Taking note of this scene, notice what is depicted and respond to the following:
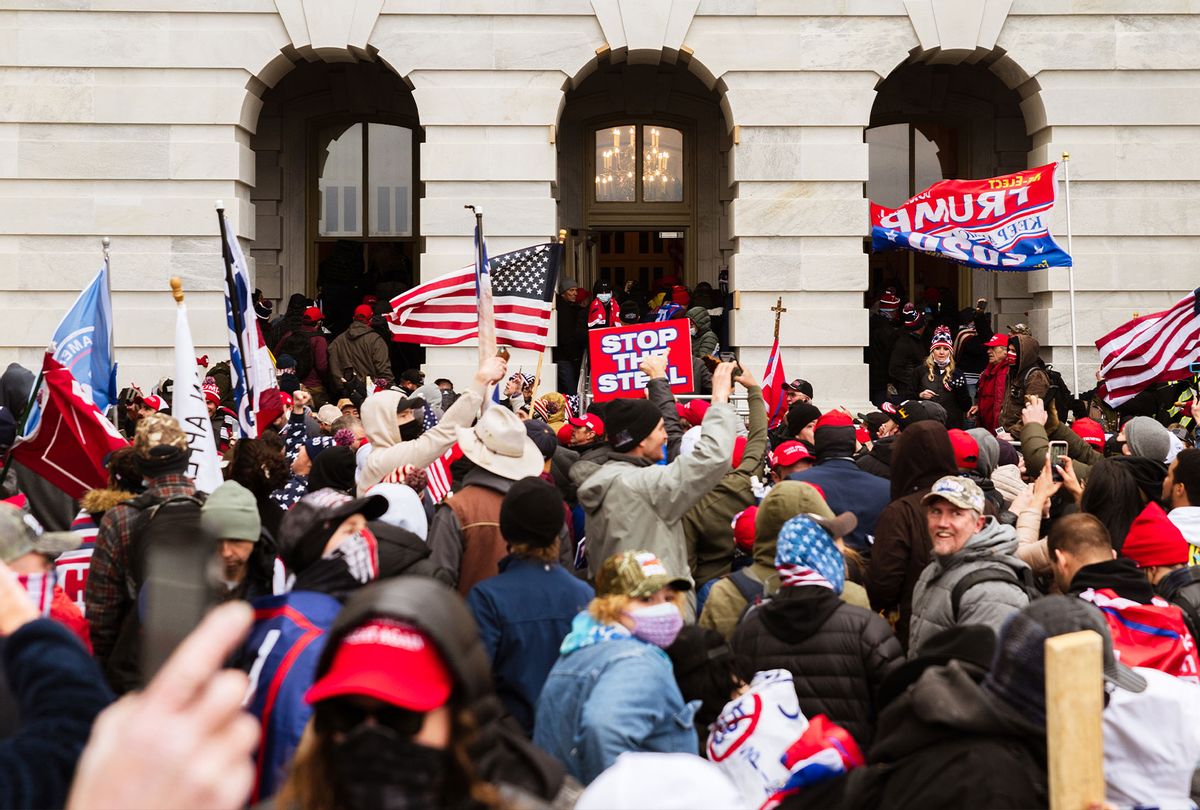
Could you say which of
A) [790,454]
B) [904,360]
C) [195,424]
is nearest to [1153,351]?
[904,360]

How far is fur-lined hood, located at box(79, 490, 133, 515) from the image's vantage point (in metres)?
5.90

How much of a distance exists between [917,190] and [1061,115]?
4.28 metres

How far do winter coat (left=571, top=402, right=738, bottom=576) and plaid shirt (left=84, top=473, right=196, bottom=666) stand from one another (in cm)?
192

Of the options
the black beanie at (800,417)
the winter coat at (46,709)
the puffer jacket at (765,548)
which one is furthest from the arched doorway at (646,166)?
the winter coat at (46,709)

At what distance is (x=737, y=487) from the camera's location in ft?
23.0

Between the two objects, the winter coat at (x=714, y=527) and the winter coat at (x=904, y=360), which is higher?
the winter coat at (x=904, y=360)

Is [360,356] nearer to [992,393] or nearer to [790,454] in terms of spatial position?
[992,393]

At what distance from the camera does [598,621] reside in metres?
4.46

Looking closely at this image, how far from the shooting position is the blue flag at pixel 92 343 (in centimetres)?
938

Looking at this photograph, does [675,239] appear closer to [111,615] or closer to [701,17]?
[701,17]

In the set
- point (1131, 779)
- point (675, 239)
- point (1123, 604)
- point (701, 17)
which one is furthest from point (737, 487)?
point (675, 239)

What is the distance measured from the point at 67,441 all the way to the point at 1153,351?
28.8ft

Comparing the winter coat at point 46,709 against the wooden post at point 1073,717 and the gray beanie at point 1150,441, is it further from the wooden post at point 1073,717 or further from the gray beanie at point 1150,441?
the gray beanie at point 1150,441

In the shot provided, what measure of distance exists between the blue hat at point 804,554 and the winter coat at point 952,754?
1.30 metres
